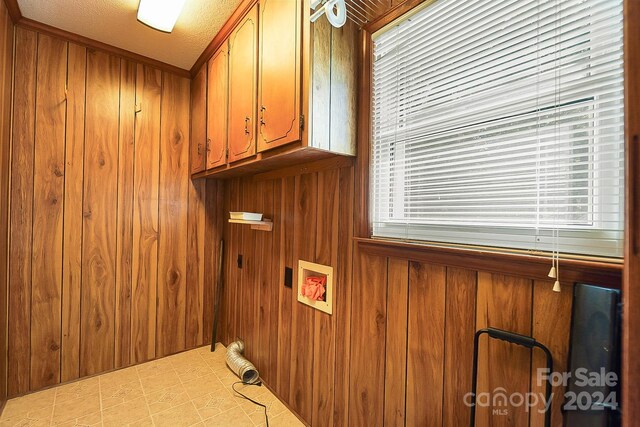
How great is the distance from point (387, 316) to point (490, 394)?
0.42 meters

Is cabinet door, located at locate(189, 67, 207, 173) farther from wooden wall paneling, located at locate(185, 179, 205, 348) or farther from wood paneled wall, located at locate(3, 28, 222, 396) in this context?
wooden wall paneling, located at locate(185, 179, 205, 348)

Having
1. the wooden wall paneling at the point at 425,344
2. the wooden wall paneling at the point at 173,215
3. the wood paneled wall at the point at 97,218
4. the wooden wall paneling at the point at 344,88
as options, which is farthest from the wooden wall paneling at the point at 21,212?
the wooden wall paneling at the point at 425,344

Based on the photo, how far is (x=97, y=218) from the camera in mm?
2064

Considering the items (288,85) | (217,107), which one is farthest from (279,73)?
(217,107)

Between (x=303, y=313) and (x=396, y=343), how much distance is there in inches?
25.2

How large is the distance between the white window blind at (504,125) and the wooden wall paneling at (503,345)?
0.46 ft

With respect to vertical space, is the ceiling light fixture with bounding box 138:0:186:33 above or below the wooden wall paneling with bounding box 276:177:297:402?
above

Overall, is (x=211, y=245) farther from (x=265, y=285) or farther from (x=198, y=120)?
(x=198, y=120)

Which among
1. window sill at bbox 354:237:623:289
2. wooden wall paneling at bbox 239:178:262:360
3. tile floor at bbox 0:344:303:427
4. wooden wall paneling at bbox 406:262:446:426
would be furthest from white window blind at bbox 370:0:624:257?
tile floor at bbox 0:344:303:427

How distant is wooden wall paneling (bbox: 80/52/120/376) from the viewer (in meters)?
2.03

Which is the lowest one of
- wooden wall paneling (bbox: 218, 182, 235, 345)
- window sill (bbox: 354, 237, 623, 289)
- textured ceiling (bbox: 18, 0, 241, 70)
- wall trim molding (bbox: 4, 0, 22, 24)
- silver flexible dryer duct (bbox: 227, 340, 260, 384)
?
silver flexible dryer duct (bbox: 227, 340, 260, 384)

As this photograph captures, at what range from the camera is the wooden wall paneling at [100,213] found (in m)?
2.03
